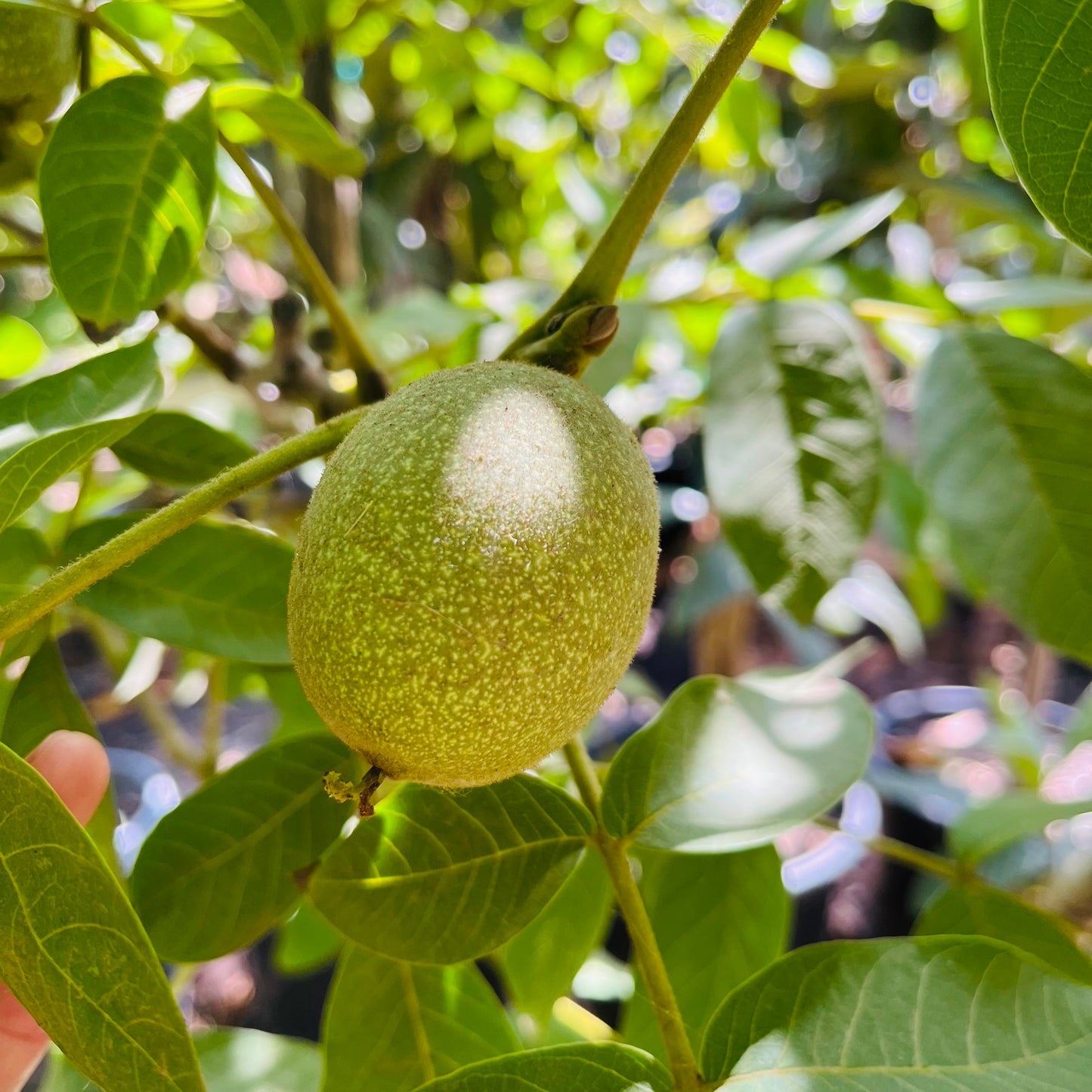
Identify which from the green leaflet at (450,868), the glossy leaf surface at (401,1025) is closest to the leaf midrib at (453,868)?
the green leaflet at (450,868)

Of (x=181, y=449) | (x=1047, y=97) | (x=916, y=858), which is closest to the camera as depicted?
(x=1047, y=97)

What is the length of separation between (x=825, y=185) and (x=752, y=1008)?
53.7 inches

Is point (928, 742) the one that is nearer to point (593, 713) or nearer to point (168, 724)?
point (168, 724)

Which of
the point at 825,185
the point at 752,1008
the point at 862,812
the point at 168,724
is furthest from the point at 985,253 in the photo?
the point at 752,1008

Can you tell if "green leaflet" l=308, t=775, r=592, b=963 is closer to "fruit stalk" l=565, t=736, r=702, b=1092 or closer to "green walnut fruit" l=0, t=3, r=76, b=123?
"fruit stalk" l=565, t=736, r=702, b=1092

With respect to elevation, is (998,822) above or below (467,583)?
below

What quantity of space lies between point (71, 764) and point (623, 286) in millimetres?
598

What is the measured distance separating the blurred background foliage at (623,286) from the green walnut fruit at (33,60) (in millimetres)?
21

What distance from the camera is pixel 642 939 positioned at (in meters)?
0.43

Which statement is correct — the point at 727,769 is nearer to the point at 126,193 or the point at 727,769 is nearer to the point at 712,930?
the point at 712,930

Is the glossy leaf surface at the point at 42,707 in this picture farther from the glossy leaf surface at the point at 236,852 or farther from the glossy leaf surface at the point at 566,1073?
the glossy leaf surface at the point at 566,1073

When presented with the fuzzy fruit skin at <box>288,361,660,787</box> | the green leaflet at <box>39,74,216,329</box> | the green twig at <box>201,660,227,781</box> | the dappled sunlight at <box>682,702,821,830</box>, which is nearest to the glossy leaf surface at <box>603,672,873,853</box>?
the dappled sunlight at <box>682,702,821,830</box>

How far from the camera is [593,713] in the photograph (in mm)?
389

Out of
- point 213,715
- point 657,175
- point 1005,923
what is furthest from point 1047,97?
point 213,715
